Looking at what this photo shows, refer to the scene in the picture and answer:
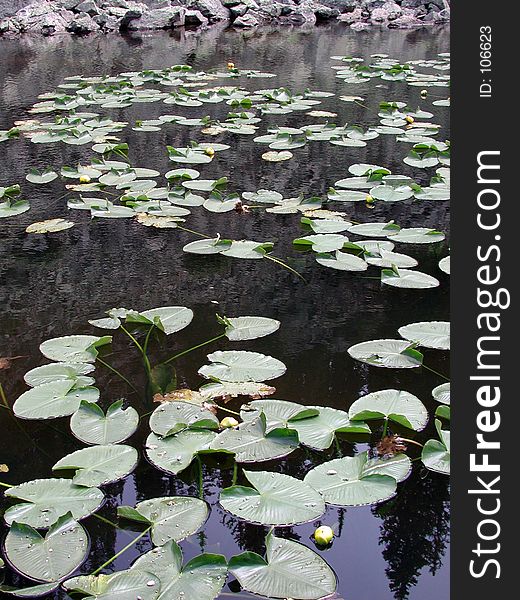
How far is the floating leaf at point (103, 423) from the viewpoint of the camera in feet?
3.78

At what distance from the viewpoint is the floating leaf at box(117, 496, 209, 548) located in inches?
38.1

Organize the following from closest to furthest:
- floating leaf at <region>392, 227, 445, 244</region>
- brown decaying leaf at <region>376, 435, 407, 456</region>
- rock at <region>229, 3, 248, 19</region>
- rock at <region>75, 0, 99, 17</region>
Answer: brown decaying leaf at <region>376, 435, 407, 456</region> < floating leaf at <region>392, 227, 445, 244</region> < rock at <region>75, 0, 99, 17</region> < rock at <region>229, 3, 248, 19</region>

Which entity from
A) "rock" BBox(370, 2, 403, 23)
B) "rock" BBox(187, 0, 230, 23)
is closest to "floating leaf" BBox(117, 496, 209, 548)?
"rock" BBox(187, 0, 230, 23)

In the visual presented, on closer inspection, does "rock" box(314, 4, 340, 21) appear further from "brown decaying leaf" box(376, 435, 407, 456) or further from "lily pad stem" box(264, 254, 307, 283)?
"brown decaying leaf" box(376, 435, 407, 456)

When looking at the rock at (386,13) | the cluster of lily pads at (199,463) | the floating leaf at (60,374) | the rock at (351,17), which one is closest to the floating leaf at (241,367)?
the cluster of lily pads at (199,463)

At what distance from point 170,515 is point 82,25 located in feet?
25.1

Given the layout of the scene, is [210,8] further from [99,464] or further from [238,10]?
[99,464]

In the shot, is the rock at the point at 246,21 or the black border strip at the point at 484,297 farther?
the rock at the point at 246,21

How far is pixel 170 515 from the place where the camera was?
1.00 meters

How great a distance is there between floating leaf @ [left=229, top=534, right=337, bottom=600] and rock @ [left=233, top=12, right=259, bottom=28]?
8353mm

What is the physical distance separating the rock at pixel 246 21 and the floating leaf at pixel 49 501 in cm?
821

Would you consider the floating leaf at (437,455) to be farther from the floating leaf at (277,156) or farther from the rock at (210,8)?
the rock at (210,8)

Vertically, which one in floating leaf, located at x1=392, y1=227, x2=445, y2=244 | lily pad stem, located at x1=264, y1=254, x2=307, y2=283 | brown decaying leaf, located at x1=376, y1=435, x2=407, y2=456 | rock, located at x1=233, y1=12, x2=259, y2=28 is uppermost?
rock, located at x1=233, y1=12, x2=259, y2=28

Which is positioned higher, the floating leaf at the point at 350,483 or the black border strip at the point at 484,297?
the black border strip at the point at 484,297
